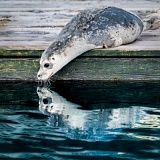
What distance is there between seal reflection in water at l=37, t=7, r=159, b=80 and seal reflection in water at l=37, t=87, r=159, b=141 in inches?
21.9

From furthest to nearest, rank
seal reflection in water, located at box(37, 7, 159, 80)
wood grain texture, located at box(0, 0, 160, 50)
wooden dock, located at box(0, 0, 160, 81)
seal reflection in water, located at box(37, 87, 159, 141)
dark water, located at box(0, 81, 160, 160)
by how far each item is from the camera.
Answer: wood grain texture, located at box(0, 0, 160, 50) < wooden dock, located at box(0, 0, 160, 81) < seal reflection in water, located at box(37, 7, 159, 80) < seal reflection in water, located at box(37, 87, 159, 141) < dark water, located at box(0, 81, 160, 160)

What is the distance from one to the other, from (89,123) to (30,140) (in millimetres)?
537

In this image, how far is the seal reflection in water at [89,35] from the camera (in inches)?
225

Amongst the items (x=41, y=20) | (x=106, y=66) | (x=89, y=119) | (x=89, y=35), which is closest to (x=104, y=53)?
(x=106, y=66)

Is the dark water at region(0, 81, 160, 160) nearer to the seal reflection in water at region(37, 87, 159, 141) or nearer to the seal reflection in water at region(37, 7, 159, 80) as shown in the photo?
the seal reflection in water at region(37, 87, 159, 141)

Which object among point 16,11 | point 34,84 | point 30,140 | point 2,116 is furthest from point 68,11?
point 30,140

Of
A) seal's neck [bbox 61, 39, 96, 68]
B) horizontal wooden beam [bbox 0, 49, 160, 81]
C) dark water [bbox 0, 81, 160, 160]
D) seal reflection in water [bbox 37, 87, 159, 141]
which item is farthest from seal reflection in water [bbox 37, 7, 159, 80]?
seal reflection in water [bbox 37, 87, 159, 141]

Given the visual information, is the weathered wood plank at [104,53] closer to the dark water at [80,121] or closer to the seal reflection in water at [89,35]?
the seal reflection in water at [89,35]

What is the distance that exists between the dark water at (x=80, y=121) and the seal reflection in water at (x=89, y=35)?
0.21m

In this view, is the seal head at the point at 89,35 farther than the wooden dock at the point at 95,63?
No

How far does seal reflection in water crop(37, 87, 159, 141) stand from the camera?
167 inches

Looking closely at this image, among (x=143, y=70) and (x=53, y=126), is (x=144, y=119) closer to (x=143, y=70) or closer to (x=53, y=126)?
(x=53, y=126)

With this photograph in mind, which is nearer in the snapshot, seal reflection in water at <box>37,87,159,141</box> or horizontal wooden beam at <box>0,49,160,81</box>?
seal reflection in water at <box>37,87,159,141</box>

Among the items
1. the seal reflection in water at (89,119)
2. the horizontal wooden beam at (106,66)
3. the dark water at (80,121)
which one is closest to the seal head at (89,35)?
the horizontal wooden beam at (106,66)
